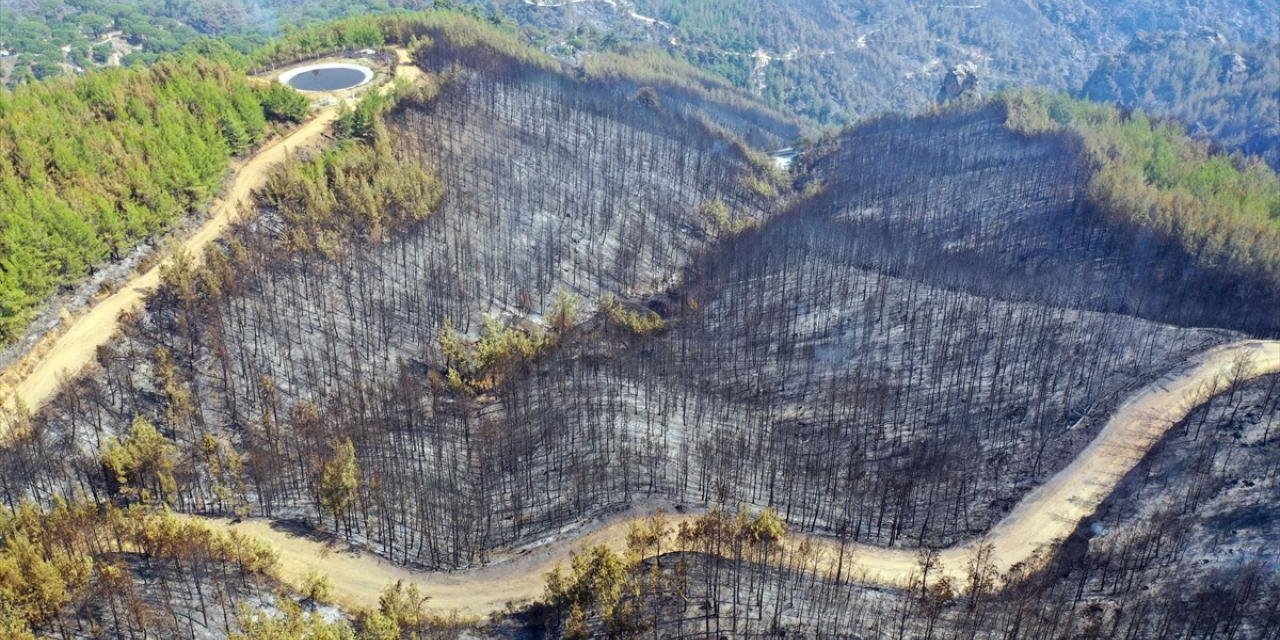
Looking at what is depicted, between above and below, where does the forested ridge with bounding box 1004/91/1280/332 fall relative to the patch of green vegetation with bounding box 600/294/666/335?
above

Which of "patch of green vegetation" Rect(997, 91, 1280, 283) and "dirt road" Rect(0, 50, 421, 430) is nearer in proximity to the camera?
"dirt road" Rect(0, 50, 421, 430)

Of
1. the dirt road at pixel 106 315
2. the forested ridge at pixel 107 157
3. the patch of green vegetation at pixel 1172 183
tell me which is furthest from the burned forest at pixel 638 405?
the forested ridge at pixel 107 157

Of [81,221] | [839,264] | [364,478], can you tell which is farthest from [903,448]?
[81,221]

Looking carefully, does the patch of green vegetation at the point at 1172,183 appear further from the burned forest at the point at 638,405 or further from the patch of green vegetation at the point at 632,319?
the patch of green vegetation at the point at 632,319

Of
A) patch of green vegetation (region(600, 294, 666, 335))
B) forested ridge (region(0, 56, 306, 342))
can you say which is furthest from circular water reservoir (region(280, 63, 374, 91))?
patch of green vegetation (region(600, 294, 666, 335))

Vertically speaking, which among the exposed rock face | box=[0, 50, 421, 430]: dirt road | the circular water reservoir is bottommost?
box=[0, 50, 421, 430]: dirt road

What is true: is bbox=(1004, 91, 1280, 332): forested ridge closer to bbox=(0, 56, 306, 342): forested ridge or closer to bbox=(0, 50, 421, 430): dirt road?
bbox=(0, 50, 421, 430): dirt road
